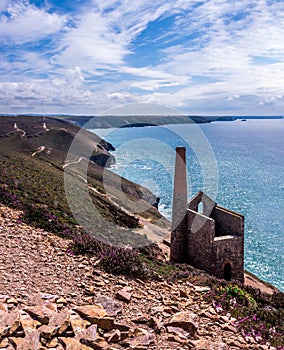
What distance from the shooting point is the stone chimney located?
64.0 ft

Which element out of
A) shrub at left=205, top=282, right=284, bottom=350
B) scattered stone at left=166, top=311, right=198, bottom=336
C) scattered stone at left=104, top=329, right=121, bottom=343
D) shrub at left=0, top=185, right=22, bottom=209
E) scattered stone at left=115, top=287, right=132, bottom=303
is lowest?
shrub at left=205, top=282, right=284, bottom=350

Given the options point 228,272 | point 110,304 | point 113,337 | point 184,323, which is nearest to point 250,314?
point 184,323

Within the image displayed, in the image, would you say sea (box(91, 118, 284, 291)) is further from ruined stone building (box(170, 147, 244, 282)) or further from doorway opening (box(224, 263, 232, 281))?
doorway opening (box(224, 263, 232, 281))

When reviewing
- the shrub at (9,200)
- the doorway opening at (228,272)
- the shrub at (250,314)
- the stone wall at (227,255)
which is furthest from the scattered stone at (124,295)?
the doorway opening at (228,272)

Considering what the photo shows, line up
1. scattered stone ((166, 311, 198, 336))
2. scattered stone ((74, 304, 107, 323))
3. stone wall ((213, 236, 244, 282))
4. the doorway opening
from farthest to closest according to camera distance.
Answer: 1. the doorway opening
2. stone wall ((213, 236, 244, 282))
3. scattered stone ((166, 311, 198, 336))
4. scattered stone ((74, 304, 107, 323))

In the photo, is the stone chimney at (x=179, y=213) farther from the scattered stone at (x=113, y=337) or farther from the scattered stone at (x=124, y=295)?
the scattered stone at (x=113, y=337)

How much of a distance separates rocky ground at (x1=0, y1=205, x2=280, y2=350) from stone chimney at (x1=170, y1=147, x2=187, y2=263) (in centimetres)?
721

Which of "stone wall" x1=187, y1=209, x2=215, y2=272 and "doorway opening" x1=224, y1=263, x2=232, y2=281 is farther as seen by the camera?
"doorway opening" x1=224, y1=263, x2=232, y2=281

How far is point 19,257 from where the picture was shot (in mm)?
10609

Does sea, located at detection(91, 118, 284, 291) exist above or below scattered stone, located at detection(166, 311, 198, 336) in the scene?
below

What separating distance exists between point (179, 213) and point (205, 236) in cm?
222

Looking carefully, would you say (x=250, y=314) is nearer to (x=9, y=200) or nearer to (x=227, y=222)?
(x=227, y=222)

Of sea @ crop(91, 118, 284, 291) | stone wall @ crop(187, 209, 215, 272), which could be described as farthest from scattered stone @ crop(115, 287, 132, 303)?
sea @ crop(91, 118, 284, 291)

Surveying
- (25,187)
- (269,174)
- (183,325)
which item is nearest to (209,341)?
(183,325)
